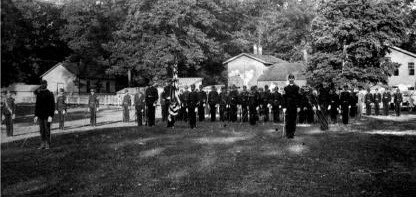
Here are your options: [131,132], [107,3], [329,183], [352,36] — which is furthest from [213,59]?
[329,183]

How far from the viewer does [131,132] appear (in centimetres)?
1917

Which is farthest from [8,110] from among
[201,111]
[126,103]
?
[201,111]

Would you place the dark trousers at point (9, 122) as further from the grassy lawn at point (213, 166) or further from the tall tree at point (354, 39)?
the tall tree at point (354, 39)

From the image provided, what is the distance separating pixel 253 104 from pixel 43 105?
11741mm

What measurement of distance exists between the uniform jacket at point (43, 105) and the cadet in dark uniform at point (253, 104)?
11.3 meters

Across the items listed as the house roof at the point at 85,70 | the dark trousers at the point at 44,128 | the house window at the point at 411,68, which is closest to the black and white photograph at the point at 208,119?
the dark trousers at the point at 44,128

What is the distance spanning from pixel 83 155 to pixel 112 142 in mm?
2976

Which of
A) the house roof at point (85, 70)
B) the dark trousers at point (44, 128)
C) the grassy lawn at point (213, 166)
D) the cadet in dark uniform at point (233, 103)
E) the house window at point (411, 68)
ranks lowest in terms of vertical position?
the grassy lawn at point (213, 166)

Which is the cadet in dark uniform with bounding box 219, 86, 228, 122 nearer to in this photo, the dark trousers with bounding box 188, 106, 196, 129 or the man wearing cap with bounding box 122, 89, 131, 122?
the dark trousers with bounding box 188, 106, 196, 129

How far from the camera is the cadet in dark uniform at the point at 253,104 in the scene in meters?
23.2

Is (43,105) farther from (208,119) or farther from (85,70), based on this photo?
(85,70)

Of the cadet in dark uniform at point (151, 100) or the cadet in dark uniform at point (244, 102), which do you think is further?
the cadet in dark uniform at point (244, 102)

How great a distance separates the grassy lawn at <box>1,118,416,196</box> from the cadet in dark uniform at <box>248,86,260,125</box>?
5868 mm

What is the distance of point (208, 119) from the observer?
2766 centimetres
